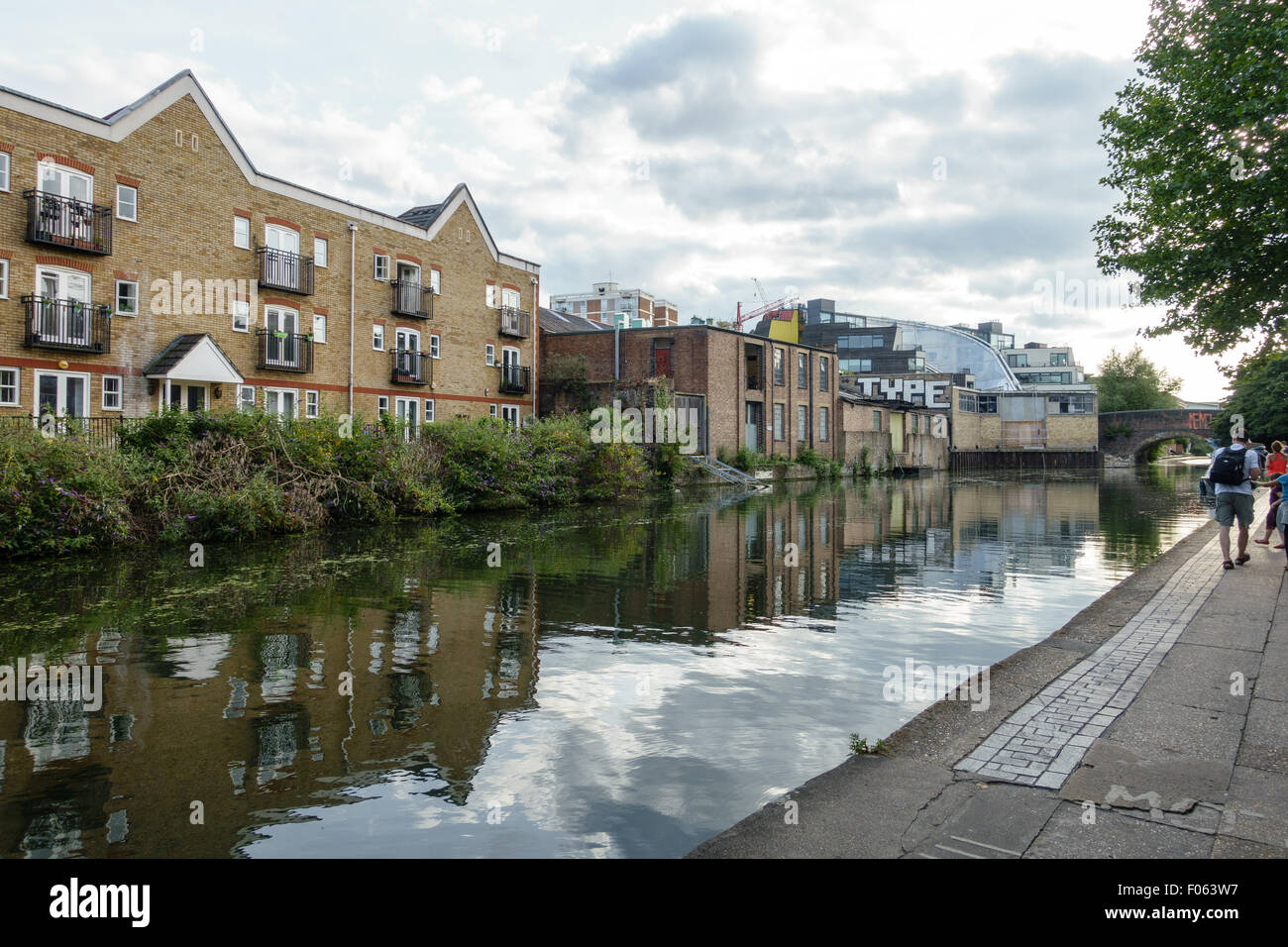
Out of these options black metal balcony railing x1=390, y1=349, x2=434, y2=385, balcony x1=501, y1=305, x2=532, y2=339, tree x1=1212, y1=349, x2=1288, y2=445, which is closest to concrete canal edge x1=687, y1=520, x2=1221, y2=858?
black metal balcony railing x1=390, y1=349, x2=434, y2=385

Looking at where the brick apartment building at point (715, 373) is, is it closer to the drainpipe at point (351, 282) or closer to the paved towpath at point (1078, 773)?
the drainpipe at point (351, 282)

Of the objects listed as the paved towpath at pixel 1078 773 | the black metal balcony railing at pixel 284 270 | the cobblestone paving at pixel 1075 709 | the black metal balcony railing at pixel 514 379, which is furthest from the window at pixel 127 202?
the cobblestone paving at pixel 1075 709

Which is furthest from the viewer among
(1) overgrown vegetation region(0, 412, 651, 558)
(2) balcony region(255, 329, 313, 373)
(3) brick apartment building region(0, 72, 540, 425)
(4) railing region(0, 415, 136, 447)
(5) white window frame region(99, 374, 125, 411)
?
(2) balcony region(255, 329, 313, 373)

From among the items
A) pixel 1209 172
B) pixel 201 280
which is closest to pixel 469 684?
pixel 1209 172

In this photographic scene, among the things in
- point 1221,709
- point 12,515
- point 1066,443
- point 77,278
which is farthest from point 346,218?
point 1066,443

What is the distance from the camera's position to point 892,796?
15.5 ft

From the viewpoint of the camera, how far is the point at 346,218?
32.7 metres

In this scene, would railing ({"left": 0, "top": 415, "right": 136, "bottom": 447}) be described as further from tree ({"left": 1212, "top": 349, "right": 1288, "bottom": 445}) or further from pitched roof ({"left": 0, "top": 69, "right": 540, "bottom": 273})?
tree ({"left": 1212, "top": 349, "right": 1288, "bottom": 445})

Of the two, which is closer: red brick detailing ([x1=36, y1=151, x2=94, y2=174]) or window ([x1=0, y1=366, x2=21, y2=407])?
window ([x1=0, y1=366, x2=21, y2=407])

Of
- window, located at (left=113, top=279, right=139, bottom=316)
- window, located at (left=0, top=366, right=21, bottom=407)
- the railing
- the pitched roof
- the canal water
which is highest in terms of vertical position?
the pitched roof

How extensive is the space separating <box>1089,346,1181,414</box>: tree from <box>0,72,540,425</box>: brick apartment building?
93742 mm

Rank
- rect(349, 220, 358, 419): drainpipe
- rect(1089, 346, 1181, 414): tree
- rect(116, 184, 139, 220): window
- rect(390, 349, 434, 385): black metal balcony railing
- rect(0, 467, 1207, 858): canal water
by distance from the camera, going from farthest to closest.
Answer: rect(1089, 346, 1181, 414): tree
rect(390, 349, 434, 385): black metal balcony railing
rect(349, 220, 358, 419): drainpipe
rect(116, 184, 139, 220): window
rect(0, 467, 1207, 858): canal water

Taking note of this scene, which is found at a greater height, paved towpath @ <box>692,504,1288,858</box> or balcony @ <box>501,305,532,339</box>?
balcony @ <box>501,305,532,339</box>

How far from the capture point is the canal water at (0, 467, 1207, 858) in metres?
4.86
